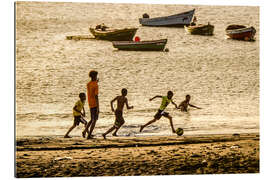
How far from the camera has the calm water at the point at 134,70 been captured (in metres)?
6.84

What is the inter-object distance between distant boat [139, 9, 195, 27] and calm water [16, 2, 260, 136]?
0.08 metres

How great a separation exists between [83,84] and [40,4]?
1295mm

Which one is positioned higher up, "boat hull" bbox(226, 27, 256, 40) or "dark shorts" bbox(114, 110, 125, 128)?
"boat hull" bbox(226, 27, 256, 40)

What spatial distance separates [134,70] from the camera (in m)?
7.21

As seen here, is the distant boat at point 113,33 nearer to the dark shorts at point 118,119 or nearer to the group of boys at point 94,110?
the group of boys at point 94,110

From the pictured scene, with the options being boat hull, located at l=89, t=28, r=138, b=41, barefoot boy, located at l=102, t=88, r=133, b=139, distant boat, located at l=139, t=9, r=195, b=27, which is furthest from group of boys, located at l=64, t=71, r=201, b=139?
distant boat, located at l=139, t=9, r=195, b=27

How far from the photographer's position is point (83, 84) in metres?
7.00

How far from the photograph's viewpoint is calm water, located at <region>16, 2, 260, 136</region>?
6844 millimetres

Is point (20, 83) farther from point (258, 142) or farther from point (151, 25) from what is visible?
point (258, 142)

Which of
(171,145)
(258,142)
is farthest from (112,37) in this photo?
(258,142)

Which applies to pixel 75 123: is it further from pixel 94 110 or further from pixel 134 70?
pixel 134 70

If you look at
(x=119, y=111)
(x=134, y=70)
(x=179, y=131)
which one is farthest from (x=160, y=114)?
(x=134, y=70)

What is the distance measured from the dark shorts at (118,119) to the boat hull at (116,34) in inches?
43.4

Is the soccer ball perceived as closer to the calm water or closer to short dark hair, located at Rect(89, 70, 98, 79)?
the calm water
